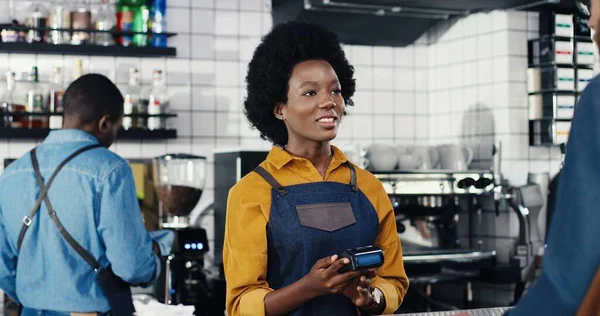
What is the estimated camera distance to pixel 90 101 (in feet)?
9.15

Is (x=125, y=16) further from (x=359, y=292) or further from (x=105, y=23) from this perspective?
(x=359, y=292)

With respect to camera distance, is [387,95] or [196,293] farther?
[387,95]

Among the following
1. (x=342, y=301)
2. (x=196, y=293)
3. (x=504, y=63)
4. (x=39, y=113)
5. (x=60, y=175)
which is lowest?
(x=196, y=293)

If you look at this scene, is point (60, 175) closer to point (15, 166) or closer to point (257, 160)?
point (15, 166)

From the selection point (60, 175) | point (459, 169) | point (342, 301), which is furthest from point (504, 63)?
point (342, 301)

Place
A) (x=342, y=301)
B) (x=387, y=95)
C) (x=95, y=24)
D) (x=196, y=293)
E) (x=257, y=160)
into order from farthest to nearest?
(x=387, y=95) < (x=95, y=24) < (x=257, y=160) < (x=196, y=293) < (x=342, y=301)

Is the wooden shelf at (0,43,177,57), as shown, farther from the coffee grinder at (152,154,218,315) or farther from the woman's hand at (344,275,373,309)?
the woman's hand at (344,275,373,309)

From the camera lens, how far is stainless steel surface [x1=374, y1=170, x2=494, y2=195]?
4.69 meters

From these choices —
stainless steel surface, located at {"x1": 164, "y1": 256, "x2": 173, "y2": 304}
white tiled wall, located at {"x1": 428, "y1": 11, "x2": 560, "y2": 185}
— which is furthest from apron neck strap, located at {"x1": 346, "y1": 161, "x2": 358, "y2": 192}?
white tiled wall, located at {"x1": 428, "y1": 11, "x2": 560, "y2": 185}

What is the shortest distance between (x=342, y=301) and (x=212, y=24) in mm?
3354

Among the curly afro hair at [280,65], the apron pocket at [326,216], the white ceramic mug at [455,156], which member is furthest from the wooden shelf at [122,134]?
the apron pocket at [326,216]

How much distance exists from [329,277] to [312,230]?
216 millimetres

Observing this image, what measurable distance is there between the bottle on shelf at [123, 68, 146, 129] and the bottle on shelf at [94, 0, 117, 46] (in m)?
0.21

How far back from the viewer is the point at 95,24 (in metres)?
4.67
